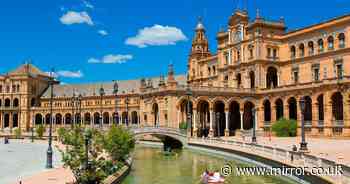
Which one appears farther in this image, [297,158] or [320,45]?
[320,45]

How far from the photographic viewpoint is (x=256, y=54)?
240 ft

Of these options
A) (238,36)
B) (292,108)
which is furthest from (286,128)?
(238,36)

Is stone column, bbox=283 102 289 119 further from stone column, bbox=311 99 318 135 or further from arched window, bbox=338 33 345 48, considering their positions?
arched window, bbox=338 33 345 48

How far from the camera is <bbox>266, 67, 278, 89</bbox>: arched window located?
7594 cm

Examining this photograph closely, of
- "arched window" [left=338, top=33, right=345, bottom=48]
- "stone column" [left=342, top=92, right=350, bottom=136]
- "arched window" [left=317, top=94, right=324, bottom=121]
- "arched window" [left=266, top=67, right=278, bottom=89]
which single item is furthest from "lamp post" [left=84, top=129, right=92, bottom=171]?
"arched window" [left=266, top=67, right=278, bottom=89]

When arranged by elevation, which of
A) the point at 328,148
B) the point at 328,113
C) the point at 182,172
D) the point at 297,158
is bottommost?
the point at 182,172

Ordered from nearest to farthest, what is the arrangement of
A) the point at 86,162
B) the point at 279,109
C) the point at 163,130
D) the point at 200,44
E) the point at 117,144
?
the point at 86,162 → the point at 117,144 → the point at 163,130 → the point at 279,109 → the point at 200,44

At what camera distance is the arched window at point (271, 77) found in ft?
249

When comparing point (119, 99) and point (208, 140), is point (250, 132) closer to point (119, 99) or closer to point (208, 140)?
point (208, 140)

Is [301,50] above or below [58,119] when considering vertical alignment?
above

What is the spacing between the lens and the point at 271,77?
77.1 meters

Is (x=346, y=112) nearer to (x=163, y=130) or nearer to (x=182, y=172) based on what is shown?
(x=163, y=130)

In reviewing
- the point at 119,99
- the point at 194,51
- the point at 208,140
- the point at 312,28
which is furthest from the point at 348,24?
the point at 119,99

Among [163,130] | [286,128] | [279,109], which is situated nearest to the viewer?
[163,130]
